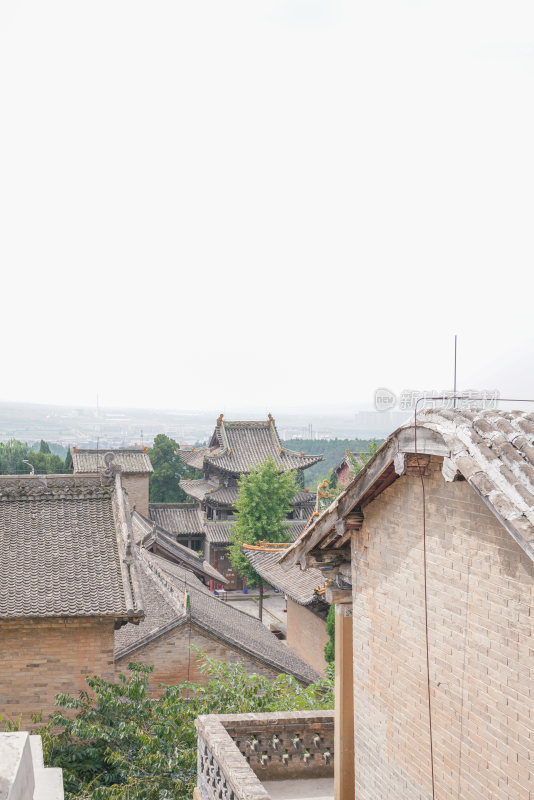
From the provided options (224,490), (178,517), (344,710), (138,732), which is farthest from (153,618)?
(178,517)

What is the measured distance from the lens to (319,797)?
26.1 feet

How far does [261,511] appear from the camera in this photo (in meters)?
37.6

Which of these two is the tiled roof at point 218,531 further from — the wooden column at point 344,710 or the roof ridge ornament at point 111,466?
the wooden column at point 344,710

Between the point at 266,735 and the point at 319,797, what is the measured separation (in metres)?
0.86

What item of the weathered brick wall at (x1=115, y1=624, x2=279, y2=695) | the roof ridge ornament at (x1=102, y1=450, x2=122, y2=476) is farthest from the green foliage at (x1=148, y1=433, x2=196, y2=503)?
the roof ridge ornament at (x1=102, y1=450, x2=122, y2=476)

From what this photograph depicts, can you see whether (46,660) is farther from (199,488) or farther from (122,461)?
(122,461)

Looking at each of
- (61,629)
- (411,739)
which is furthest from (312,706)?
(411,739)

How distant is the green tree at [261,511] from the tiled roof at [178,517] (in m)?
7.62

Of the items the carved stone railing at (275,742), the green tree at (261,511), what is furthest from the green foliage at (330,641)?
the green tree at (261,511)

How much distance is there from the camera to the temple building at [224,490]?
143 feet

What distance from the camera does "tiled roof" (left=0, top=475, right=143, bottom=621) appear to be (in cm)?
1320

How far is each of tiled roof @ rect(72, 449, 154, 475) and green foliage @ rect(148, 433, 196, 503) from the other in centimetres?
1580

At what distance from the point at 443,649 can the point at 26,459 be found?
68544 mm

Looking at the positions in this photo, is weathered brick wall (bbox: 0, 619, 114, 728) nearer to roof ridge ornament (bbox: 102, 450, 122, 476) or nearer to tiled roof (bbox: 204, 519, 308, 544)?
roof ridge ornament (bbox: 102, 450, 122, 476)
